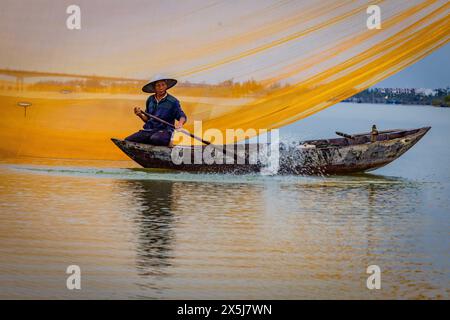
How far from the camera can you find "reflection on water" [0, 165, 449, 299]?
4828 millimetres

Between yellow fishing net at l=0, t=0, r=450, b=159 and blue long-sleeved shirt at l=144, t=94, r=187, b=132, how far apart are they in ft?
1.65

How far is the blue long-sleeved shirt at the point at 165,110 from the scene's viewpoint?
7.95m

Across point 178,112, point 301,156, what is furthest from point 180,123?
point 301,156

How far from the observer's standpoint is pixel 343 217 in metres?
6.52

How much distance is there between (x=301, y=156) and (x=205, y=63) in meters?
1.22

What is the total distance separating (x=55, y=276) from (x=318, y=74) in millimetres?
3962

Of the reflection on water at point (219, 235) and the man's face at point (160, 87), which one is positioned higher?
the man's face at point (160, 87)

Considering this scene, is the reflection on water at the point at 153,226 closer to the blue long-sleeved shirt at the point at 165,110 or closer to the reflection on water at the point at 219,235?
the reflection on water at the point at 219,235

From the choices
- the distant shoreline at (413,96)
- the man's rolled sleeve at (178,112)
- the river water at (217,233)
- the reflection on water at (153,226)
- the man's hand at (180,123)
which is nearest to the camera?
the river water at (217,233)

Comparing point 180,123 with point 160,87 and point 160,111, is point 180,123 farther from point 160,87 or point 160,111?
point 160,87

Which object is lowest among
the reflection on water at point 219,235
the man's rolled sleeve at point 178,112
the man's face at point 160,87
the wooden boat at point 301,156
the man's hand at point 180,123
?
the reflection on water at point 219,235

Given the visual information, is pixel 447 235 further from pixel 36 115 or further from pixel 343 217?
pixel 36 115

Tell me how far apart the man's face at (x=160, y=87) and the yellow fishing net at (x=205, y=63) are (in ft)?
1.38

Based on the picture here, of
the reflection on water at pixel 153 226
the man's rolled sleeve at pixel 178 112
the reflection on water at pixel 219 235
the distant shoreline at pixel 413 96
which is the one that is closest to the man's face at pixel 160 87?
the man's rolled sleeve at pixel 178 112
